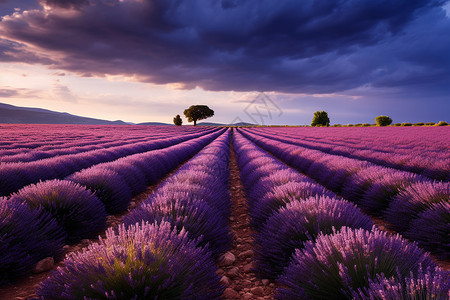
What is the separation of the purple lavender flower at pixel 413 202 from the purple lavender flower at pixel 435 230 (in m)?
0.16

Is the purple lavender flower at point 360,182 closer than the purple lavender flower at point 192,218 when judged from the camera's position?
No

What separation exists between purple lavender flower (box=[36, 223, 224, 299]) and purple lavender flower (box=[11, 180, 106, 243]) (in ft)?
5.93

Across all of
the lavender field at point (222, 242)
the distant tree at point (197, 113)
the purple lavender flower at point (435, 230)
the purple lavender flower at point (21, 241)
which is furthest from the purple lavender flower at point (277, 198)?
the distant tree at point (197, 113)

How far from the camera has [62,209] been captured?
2920 millimetres

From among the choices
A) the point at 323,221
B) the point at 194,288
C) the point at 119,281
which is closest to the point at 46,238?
the point at 119,281

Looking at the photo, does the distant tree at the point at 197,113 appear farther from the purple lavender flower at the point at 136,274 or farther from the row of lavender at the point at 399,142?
the purple lavender flower at the point at 136,274

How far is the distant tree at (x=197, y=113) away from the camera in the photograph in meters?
79.4

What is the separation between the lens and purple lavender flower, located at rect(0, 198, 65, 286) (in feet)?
6.64

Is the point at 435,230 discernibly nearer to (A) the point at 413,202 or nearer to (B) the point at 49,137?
(A) the point at 413,202

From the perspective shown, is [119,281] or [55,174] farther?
[55,174]

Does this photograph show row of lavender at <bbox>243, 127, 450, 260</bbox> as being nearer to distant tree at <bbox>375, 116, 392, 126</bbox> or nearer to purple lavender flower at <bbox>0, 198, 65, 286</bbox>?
purple lavender flower at <bbox>0, 198, 65, 286</bbox>

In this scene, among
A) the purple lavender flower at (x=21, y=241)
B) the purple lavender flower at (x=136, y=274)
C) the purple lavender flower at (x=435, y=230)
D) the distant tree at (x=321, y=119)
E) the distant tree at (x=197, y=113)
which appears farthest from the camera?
the distant tree at (x=197, y=113)

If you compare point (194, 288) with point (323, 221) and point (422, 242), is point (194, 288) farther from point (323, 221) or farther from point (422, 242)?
point (422, 242)

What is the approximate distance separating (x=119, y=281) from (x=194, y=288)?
15.7 inches
